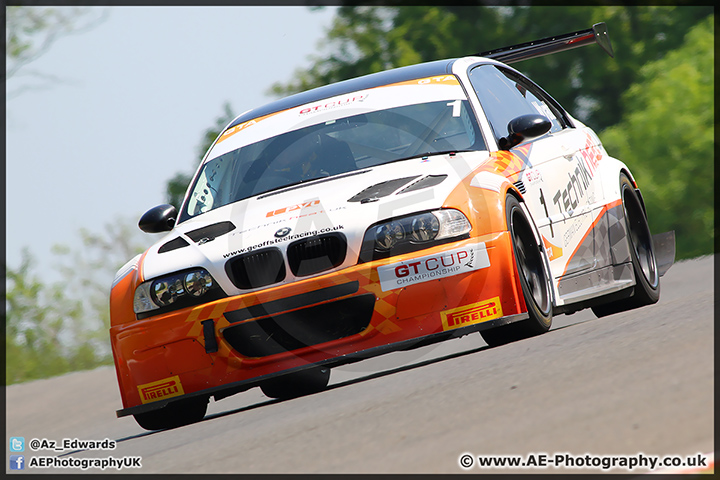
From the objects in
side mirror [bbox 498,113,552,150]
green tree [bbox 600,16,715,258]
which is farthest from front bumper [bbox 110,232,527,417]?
green tree [bbox 600,16,715,258]

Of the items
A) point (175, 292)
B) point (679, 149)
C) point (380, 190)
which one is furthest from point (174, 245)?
point (679, 149)

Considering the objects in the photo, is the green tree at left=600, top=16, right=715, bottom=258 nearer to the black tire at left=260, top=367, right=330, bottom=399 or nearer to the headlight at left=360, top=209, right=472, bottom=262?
the black tire at left=260, top=367, right=330, bottom=399

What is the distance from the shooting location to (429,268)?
5543mm

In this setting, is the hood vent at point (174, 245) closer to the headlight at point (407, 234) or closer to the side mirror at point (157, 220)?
the side mirror at point (157, 220)

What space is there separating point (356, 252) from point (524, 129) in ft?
5.00

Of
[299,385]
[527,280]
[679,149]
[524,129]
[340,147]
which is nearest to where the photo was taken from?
[527,280]

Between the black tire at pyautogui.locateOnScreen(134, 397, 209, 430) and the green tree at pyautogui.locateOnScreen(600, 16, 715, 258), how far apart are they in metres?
25.9

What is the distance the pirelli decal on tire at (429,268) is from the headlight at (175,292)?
2.93 feet

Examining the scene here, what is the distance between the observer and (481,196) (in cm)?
575

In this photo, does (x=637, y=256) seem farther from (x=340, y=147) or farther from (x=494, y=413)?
(x=494, y=413)

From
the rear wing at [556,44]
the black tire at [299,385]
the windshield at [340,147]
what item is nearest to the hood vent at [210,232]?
the windshield at [340,147]

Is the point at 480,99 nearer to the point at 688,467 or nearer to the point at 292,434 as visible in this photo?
the point at 292,434

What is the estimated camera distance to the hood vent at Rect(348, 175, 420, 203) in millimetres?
5762

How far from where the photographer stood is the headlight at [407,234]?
18.3 feet
